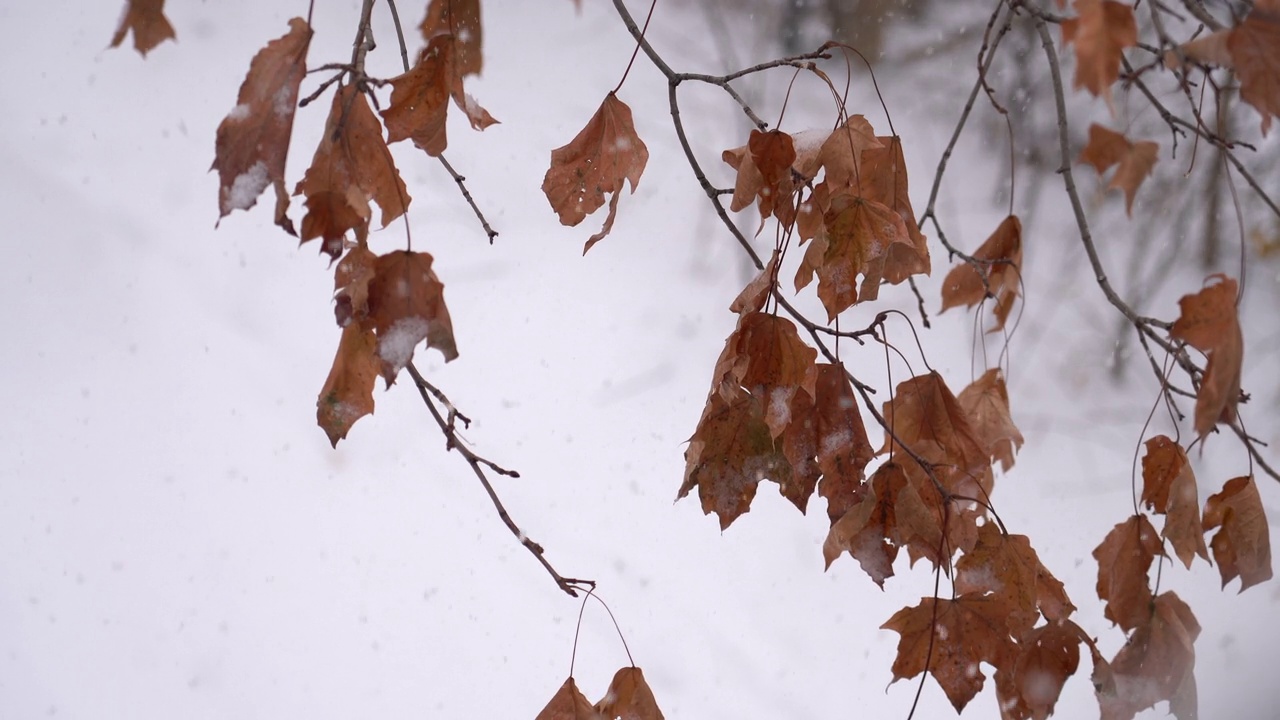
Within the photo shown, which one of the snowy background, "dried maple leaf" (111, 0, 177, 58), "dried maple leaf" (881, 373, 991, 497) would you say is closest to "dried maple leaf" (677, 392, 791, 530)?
"dried maple leaf" (881, 373, 991, 497)

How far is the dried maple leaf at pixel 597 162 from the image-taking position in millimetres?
590

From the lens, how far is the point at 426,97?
49 cm

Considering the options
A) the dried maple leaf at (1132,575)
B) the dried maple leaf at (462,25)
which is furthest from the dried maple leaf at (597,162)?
the dried maple leaf at (1132,575)

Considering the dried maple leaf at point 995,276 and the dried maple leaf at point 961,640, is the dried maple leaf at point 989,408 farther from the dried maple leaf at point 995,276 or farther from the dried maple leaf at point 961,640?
the dried maple leaf at point 961,640

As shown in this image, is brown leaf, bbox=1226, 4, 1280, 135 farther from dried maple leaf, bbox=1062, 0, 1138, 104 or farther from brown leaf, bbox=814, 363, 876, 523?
brown leaf, bbox=814, 363, 876, 523

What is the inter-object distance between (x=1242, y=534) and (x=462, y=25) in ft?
2.12

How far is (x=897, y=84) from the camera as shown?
171cm

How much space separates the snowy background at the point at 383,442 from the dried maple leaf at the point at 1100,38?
1.04 m

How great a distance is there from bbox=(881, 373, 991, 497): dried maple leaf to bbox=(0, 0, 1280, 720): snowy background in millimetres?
733

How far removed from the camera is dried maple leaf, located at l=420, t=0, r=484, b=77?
20.9 inches

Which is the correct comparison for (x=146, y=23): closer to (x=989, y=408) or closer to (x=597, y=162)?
(x=597, y=162)

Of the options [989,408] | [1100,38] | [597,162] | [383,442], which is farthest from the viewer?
[383,442]

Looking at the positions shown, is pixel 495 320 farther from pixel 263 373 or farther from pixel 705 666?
pixel 705 666

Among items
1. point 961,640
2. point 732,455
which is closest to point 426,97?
point 732,455
